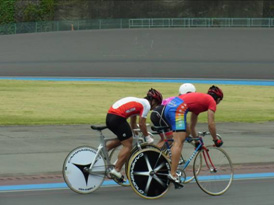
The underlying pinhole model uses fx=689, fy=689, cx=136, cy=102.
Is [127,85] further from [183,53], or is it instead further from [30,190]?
[30,190]

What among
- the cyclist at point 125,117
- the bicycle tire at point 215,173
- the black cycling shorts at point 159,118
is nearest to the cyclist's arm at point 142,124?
the cyclist at point 125,117

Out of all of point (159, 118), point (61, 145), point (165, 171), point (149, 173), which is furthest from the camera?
point (61, 145)

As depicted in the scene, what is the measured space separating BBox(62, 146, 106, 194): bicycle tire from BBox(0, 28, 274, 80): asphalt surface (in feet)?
125

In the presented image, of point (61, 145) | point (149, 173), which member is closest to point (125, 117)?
point (149, 173)

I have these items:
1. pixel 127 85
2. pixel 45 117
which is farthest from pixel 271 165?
pixel 127 85

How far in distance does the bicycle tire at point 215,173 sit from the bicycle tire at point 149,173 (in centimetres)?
52

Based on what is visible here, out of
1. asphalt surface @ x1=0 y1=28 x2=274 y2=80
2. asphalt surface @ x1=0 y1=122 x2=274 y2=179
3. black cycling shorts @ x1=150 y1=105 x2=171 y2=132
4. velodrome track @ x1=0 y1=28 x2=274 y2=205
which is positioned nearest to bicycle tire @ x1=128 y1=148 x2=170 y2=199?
black cycling shorts @ x1=150 y1=105 x2=171 y2=132

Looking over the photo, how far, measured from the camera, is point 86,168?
947 centimetres

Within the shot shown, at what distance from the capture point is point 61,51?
51.9m

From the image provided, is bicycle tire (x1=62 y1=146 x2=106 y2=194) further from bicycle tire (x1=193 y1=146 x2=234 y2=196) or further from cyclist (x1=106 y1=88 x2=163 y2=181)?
bicycle tire (x1=193 y1=146 x2=234 y2=196)

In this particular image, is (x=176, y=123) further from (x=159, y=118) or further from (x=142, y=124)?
(x=159, y=118)

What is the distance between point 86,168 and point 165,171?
109 cm

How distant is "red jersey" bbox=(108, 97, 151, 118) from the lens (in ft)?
31.3

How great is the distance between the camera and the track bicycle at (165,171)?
365 inches
